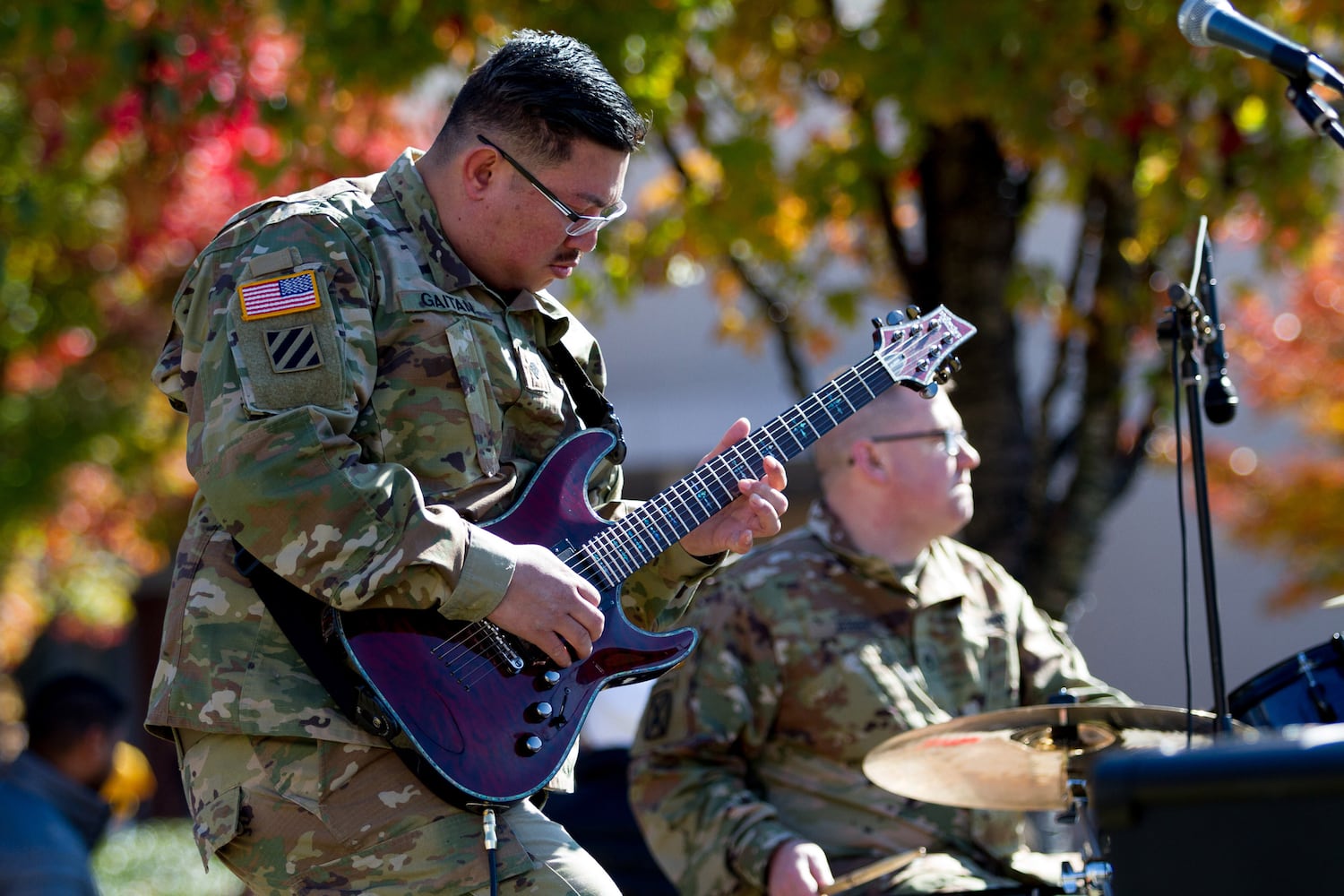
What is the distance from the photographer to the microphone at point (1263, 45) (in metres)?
3.19

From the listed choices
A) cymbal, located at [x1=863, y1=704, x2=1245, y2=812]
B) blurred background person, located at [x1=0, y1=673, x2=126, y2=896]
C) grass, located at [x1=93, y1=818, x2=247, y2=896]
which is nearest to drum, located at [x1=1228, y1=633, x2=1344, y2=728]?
cymbal, located at [x1=863, y1=704, x2=1245, y2=812]

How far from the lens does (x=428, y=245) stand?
2994 millimetres

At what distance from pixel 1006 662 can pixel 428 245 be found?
241 cm

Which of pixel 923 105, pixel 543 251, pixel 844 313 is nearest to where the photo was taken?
pixel 543 251

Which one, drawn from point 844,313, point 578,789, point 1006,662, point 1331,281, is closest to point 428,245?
point 1006,662

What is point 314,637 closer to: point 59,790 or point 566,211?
point 566,211

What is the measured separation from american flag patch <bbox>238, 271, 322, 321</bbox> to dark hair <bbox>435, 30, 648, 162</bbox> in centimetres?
51

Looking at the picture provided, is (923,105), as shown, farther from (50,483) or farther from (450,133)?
(50,483)

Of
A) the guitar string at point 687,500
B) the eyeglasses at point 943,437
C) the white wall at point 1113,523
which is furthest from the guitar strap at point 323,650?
the white wall at point 1113,523

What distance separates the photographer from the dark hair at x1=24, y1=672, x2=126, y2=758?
6.96 meters

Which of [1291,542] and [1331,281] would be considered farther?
[1291,542]

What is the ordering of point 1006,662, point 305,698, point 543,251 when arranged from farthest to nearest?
point 1006,662
point 543,251
point 305,698

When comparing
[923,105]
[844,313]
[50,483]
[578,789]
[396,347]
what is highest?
[923,105]

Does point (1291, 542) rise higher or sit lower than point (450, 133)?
higher
